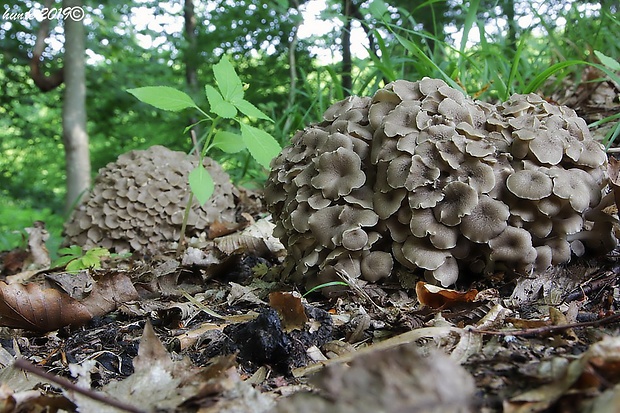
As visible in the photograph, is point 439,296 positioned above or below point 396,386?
below

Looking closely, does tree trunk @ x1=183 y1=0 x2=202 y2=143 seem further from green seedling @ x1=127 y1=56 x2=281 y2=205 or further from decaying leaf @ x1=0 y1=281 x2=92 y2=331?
decaying leaf @ x1=0 y1=281 x2=92 y2=331

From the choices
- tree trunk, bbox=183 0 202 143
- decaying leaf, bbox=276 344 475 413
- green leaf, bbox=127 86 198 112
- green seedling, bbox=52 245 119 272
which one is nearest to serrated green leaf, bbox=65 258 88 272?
green seedling, bbox=52 245 119 272

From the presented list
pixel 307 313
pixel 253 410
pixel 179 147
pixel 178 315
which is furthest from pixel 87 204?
pixel 179 147

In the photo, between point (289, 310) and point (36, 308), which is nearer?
point (289, 310)

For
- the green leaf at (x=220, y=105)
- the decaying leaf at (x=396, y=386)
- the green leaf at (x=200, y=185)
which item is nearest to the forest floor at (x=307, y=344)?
the decaying leaf at (x=396, y=386)

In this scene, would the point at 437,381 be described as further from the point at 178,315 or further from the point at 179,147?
the point at 179,147

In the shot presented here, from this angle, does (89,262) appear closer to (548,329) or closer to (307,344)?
(307,344)

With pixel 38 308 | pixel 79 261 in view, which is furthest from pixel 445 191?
pixel 79 261
